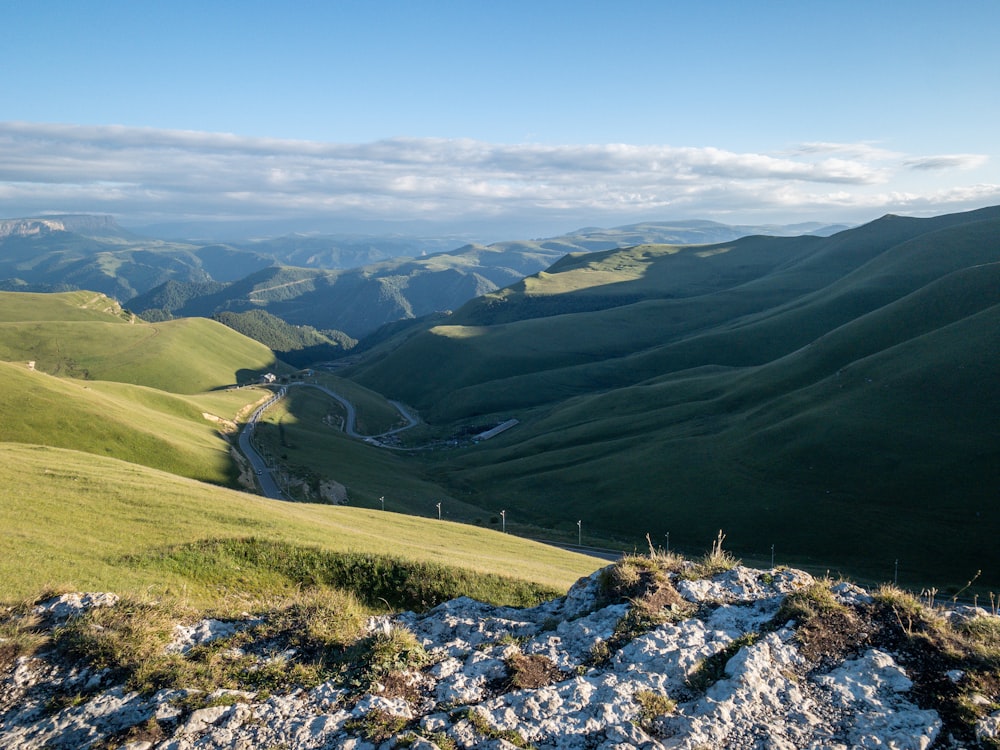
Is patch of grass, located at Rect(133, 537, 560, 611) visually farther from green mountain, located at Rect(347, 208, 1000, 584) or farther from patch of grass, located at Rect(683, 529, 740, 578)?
green mountain, located at Rect(347, 208, 1000, 584)

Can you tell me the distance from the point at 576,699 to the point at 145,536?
23.3 metres

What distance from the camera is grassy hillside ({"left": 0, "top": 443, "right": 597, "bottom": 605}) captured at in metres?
18.3

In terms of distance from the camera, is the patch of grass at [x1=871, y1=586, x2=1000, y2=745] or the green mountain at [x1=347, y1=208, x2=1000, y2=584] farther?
the green mountain at [x1=347, y1=208, x2=1000, y2=584]

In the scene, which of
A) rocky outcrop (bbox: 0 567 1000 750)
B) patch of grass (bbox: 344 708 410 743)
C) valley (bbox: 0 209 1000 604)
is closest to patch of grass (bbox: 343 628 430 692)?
rocky outcrop (bbox: 0 567 1000 750)

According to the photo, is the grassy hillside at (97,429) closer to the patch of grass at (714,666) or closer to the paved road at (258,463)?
the paved road at (258,463)

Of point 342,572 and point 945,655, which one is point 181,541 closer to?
point 342,572

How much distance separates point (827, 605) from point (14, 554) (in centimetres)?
2550

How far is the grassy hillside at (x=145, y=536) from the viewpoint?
18.3 metres

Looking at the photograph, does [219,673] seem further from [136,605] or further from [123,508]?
[123,508]

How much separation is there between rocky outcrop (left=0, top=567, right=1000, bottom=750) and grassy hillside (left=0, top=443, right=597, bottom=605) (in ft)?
12.8

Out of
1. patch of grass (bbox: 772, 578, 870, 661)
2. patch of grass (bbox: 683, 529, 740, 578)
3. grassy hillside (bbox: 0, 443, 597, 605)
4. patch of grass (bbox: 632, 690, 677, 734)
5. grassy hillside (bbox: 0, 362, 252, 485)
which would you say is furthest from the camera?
grassy hillside (bbox: 0, 362, 252, 485)

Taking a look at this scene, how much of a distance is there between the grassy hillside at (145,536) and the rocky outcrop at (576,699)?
3.89 meters

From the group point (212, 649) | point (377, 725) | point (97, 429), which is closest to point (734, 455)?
point (97, 429)

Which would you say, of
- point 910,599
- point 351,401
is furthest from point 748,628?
point 351,401
